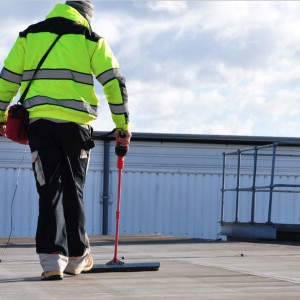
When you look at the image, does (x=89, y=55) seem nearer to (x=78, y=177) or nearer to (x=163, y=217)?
(x=78, y=177)

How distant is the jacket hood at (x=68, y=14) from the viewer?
556 centimetres

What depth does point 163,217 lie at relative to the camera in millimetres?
19078

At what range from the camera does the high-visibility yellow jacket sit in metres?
5.45

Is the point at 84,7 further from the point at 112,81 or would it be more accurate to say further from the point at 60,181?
the point at 60,181

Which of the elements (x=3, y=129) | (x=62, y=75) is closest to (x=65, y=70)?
(x=62, y=75)

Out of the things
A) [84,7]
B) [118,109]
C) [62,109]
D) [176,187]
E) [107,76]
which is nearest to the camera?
[62,109]

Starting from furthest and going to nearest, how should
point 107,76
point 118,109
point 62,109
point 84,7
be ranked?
point 84,7, point 118,109, point 107,76, point 62,109

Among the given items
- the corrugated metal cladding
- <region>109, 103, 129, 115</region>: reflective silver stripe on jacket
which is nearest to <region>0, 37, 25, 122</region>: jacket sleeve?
<region>109, 103, 129, 115</region>: reflective silver stripe on jacket

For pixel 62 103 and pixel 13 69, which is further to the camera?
pixel 13 69

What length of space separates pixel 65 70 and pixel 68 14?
362mm

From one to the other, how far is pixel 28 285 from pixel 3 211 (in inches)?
532

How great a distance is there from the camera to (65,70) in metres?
5.45

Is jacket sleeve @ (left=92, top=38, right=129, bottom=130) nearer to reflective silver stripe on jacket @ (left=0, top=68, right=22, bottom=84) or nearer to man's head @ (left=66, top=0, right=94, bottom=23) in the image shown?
man's head @ (left=66, top=0, right=94, bottom=23)

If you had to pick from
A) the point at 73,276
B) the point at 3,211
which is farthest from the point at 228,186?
the point at 73,276
